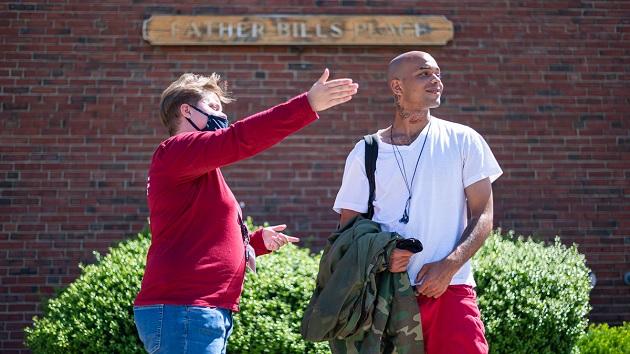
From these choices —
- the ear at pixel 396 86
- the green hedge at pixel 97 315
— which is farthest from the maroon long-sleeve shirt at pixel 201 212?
the green hedge at pixel 97 315

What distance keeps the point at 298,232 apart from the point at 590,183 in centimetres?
273

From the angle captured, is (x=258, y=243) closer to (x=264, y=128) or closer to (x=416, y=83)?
(x=264, y=128)

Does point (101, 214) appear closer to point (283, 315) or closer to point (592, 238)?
point (283, 315)

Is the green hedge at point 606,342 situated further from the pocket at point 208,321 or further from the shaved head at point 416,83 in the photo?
the pocket at point 208,321

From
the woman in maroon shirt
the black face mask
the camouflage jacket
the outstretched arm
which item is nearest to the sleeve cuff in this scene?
the woman in maroon shirt

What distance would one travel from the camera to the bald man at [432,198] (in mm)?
3686

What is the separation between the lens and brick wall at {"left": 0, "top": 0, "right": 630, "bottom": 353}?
25.1ft

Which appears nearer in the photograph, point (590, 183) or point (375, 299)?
point (375, 299)

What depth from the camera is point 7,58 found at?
7766mm

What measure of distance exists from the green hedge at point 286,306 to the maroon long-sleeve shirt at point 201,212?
203 centimetres

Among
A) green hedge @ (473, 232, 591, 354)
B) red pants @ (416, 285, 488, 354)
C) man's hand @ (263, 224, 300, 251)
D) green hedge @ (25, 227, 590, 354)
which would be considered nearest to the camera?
red pants @ (416, 285, 488, 354)

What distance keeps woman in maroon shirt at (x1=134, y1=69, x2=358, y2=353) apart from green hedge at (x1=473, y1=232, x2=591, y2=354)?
2676 millimetres

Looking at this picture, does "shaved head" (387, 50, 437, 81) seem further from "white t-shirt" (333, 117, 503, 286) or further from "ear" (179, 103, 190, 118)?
"ear" (179, 103, 190, 118)

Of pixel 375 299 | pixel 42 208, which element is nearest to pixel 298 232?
pixel 42 208
